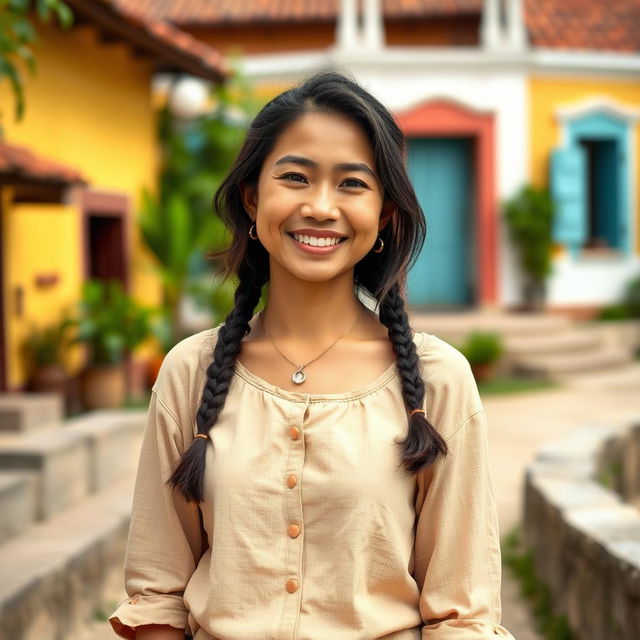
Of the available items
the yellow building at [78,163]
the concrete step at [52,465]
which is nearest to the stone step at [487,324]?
the yellow building at [78,163]

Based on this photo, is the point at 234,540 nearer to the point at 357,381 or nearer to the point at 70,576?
the point at 357,381

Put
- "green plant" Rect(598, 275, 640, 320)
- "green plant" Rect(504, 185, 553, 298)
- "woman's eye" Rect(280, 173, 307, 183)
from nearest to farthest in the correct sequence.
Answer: "woman's eye" Rect(280, 173, 307, 183) → "green plant" Rect(504, 185, 553, 298) → "green plant" Rect(598, 275, 640, 320)

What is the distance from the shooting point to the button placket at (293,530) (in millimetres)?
1912

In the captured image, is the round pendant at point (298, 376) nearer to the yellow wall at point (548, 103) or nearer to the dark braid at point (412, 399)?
the dark braid at point (412, 399)

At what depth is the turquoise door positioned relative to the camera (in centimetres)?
1499

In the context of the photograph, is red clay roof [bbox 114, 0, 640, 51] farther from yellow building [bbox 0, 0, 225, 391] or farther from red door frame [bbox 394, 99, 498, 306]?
yellow building [bbox 0, 0, 225, 391]

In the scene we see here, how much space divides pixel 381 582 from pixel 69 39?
8720mm

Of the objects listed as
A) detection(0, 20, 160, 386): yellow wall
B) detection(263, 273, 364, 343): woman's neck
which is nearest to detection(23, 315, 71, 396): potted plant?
detection(0, 20, 160, 386): yellow wall

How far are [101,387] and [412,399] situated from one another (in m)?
8.51

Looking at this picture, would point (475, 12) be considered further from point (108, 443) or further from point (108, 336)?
point (108, 443)

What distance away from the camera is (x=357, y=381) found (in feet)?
6.66

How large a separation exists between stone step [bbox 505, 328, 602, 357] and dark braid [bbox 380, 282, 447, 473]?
1140 cm

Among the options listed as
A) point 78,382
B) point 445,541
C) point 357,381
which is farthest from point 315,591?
point 78,382

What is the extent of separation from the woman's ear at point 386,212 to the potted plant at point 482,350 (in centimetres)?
1000
